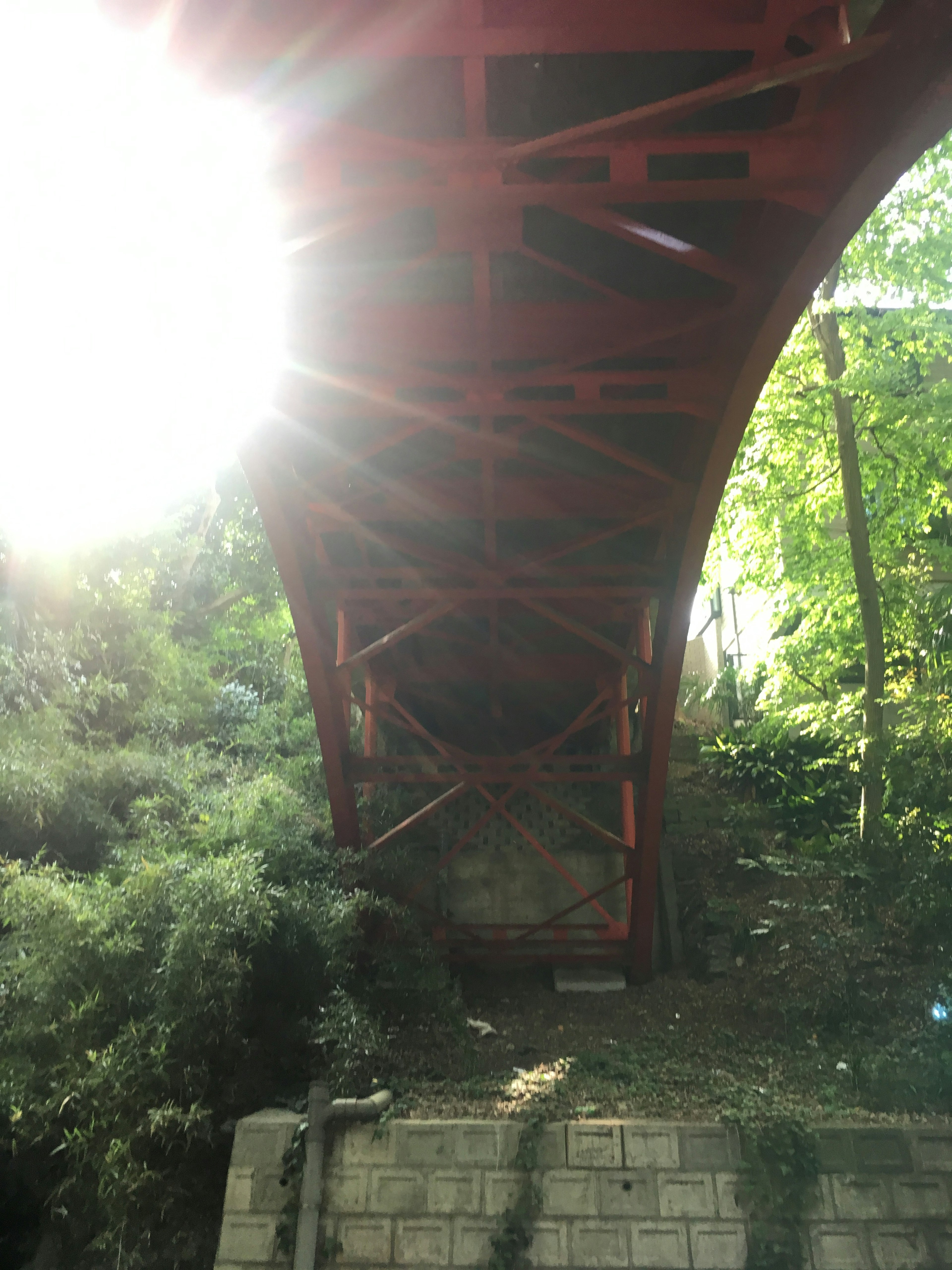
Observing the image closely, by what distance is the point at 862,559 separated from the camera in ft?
27.6

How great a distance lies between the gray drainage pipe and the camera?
4676 mm

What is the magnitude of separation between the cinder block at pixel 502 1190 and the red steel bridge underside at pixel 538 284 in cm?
348

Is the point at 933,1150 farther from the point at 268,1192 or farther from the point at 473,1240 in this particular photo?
the point at 268,1192

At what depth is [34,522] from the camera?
1028cm

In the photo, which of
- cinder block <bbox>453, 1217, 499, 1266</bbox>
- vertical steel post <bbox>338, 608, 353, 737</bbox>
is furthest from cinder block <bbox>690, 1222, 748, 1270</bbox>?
vertical steel post <bbox>338, 608, 353, 737</bbox>

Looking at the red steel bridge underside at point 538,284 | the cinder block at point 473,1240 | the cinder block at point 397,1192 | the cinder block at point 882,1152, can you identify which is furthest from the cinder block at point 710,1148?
the red steel bridge underside at point 538,284

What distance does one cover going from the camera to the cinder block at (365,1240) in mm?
4723

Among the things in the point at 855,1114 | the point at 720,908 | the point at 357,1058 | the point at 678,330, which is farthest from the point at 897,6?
the point at 720,908

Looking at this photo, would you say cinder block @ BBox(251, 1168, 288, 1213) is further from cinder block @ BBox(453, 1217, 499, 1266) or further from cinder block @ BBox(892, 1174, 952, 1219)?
cinder block @ BBox(892, 1174, 952, 1219)

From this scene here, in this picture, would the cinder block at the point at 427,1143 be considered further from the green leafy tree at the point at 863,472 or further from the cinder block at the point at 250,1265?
the green leafy tree at the point at 863,472

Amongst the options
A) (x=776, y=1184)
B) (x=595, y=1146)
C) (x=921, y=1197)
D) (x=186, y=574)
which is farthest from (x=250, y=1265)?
(x=186, y=574)

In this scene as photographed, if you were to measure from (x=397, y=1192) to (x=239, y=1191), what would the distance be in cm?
101

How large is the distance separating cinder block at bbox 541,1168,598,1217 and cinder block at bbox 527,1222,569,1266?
6 cm

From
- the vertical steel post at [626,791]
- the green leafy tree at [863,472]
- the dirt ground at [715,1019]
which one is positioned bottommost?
the dirt ground at [715,1019]
